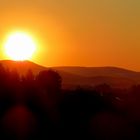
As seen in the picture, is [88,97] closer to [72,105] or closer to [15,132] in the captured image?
[72,105]

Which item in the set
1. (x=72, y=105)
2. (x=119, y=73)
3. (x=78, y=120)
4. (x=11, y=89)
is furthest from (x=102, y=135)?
(x=119, y=73)

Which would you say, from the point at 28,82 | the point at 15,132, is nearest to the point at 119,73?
the point at 28,82

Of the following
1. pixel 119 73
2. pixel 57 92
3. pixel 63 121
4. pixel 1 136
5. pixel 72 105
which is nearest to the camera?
pixel 1 136

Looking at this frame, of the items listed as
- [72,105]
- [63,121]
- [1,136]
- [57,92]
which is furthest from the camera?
[57,92]

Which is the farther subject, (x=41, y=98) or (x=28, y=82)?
(x=28, y=82)

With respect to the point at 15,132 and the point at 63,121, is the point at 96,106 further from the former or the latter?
the point at 15,132

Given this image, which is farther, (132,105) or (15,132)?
(132,105)

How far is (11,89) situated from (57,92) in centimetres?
394

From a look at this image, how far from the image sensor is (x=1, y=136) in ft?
108

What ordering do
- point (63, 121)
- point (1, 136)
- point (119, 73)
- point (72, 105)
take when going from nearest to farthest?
point (1, 136), point (63, 121), point (72, 105), point (119, 73)

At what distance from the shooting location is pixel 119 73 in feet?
639

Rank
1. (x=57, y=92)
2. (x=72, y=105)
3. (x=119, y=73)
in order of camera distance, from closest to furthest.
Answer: (x=72, y=105), (x=57, y=92), (x=119, y=73)

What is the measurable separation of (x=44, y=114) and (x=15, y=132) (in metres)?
4.54

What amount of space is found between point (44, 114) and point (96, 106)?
4.51 m
